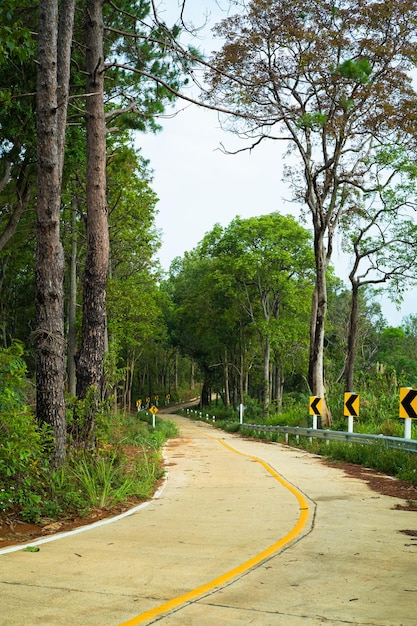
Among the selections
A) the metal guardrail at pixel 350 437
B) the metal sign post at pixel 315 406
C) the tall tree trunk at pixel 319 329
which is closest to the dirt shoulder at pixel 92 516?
the metal guardrail at pixel 350 437

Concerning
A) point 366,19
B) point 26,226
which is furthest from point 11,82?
point 366,19

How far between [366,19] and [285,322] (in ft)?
78.9

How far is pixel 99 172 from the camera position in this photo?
14.2m

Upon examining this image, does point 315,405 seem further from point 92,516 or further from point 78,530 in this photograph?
point 78,530

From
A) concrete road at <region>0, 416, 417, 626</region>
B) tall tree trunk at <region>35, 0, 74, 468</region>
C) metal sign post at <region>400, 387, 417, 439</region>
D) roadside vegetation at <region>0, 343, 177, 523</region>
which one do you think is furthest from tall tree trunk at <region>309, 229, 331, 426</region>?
tall tree trunk at <region>35, 0, 74, 468</region>

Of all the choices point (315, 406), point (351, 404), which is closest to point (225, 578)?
point (351, 404)

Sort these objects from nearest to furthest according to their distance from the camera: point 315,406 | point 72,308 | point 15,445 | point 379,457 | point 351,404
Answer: point 15,445, point 379,457, point 351,404, point 315,406, point 72,308

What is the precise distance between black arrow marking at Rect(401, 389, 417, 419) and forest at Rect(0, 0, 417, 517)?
14.6ft

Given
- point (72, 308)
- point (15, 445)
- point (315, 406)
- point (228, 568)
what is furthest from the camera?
point (72, 308)

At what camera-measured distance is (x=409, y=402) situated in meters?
14.2

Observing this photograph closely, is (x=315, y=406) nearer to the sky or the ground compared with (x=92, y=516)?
nearer to the sky

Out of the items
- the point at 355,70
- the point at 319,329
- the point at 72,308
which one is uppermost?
the point at 355,70

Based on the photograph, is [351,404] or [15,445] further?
[351,404]

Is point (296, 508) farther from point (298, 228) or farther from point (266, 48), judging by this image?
point (298, 228)
